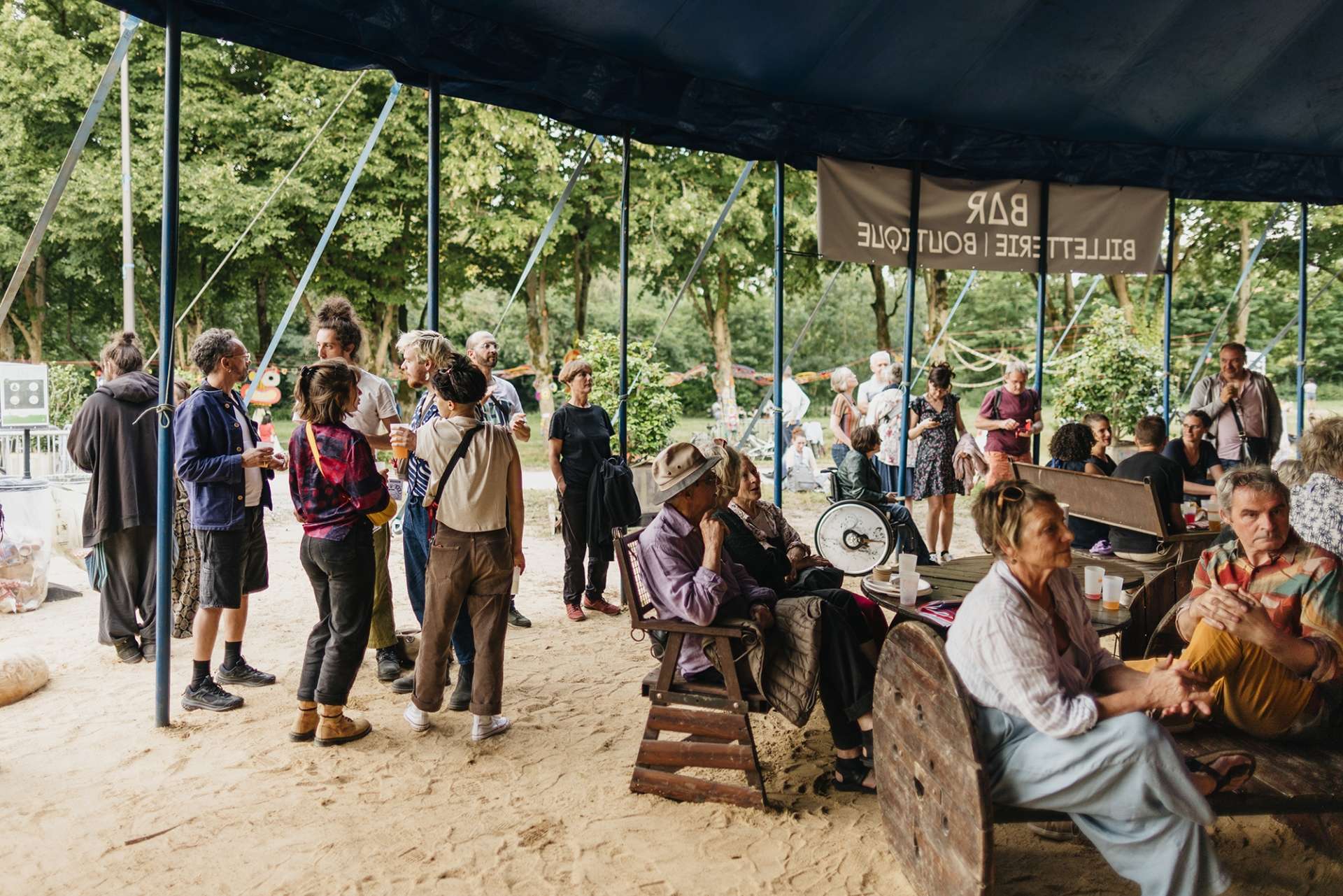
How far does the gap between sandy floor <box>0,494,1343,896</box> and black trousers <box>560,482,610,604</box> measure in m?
1.26

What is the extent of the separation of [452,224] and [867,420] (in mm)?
9109

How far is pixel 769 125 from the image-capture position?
5461 millimetres

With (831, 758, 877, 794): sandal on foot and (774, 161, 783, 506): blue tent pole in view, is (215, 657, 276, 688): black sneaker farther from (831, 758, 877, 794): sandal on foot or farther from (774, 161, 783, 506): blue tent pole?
(774, 161, 783, 506): blue tent pole

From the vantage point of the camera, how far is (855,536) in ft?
21.3

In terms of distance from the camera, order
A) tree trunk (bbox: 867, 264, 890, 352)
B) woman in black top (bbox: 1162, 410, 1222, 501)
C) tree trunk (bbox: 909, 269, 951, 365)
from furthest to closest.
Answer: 1. tree trunk (bbox: 867, 264, 890, 352)
2. tree trunk (bbox: 909, 269, 951, 365)
3. woman in black top (bbox: 1162, 410, 1222, 501)

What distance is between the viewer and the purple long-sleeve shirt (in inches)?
117

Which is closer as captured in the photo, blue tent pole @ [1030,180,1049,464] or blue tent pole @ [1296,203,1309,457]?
blue tent pole @ [1030,180,1049,464]

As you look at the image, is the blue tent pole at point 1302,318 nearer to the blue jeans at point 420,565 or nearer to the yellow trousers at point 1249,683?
the yellow trousers at point 1249,683

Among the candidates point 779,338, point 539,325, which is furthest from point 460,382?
point 539,325

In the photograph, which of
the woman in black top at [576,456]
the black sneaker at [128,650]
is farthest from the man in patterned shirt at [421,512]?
the black sneaker at [128,650]

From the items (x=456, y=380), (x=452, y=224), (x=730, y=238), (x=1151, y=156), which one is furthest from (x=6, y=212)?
(x=1151, y=156)

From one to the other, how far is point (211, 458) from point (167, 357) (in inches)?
16.7

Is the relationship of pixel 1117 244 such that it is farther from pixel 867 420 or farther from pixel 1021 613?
pixel 1021 613

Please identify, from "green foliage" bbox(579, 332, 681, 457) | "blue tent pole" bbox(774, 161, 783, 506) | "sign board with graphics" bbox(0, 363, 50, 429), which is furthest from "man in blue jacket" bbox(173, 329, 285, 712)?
"green foliage" bbox(579, 332, 681, 457)
